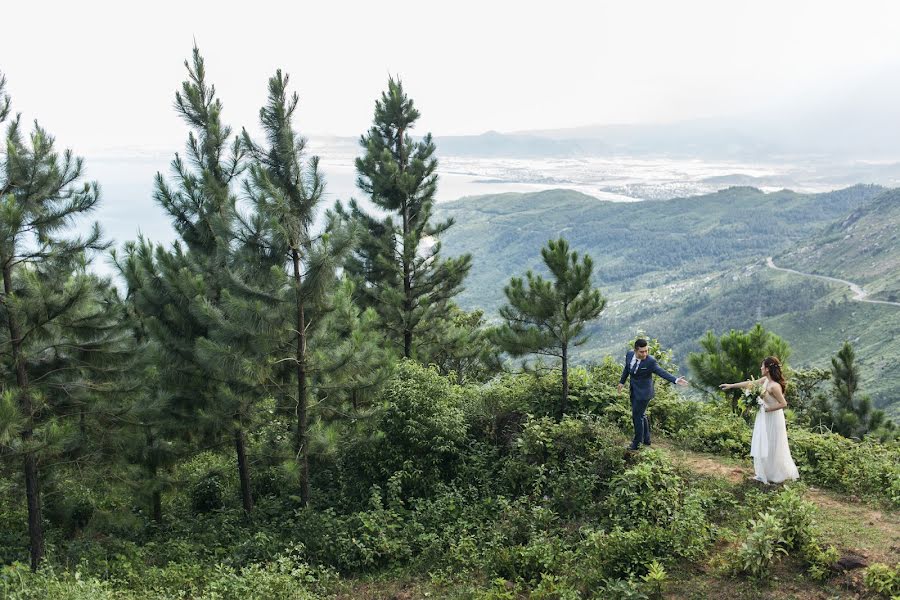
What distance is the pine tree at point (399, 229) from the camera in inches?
720

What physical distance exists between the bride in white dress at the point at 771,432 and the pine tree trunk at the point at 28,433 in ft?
33.2

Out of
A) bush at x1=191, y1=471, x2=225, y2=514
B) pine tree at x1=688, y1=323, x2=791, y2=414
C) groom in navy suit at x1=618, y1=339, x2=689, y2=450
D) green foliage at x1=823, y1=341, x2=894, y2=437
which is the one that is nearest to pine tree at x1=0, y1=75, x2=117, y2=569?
bush at x1=191, y1=471, x2=225, y2=514

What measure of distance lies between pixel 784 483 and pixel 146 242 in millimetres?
11431

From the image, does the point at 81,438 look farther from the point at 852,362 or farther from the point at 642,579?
the point at 852,362

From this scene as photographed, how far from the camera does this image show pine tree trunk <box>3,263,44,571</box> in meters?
8.70

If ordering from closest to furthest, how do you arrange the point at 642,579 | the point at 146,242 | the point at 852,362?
the point at 642,579 < the point at 146,242 < the point at 852,362

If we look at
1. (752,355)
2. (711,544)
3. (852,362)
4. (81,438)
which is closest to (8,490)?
(81,438)

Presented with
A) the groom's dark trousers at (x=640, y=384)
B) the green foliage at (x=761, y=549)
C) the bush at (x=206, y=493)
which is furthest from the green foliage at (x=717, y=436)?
the bush at (x=206, y=493)

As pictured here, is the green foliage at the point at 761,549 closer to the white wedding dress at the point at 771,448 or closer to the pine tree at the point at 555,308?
the white wedding dress at the point at 771,448

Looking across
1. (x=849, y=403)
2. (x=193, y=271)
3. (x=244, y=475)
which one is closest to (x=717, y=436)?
(x=244, y=475)

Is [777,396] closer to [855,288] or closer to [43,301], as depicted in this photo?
[43,301]

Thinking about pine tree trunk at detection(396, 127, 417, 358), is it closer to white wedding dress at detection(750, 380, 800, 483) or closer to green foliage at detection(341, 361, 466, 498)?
green foliage at detection(341, 361, 466, 498)

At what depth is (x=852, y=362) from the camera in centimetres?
2086

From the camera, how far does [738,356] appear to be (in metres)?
16.2
